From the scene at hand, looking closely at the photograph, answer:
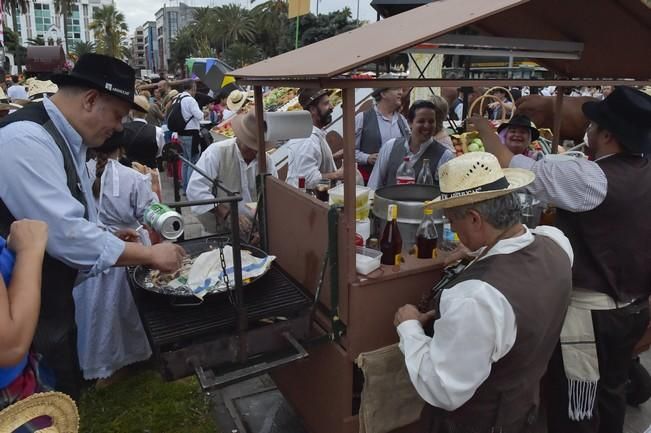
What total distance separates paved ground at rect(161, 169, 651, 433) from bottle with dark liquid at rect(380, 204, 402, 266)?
1.52 m

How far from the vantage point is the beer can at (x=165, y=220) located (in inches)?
75.7

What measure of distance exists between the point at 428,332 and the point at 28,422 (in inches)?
56.6

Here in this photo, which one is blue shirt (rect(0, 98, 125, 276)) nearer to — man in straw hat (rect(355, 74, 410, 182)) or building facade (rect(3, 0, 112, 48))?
man in straw hat (rect(355, 74, 410, 182))

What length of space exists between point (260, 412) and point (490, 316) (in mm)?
2180

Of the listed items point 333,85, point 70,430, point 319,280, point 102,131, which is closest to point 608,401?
point 319,280

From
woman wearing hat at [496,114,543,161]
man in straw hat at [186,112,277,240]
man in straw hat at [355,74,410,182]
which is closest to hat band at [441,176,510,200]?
man in straw hat at [186,112,277,240]

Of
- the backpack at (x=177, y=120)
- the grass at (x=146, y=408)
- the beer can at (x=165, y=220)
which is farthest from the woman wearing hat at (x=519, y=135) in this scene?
the backpack at (x=177, y=120)

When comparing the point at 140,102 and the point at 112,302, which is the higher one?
the point at 140,102

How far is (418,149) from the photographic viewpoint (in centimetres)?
394

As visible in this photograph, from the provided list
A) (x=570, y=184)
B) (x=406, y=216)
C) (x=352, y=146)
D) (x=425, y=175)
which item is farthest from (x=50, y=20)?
(x=570, y=184)

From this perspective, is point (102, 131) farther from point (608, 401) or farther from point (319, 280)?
point (608, 401)

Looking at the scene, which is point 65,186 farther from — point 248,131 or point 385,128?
point 385,128

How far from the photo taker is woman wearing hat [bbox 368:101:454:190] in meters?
3.81

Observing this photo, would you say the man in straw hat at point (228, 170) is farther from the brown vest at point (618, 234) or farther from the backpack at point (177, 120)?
the backpack at point (177, 120)
